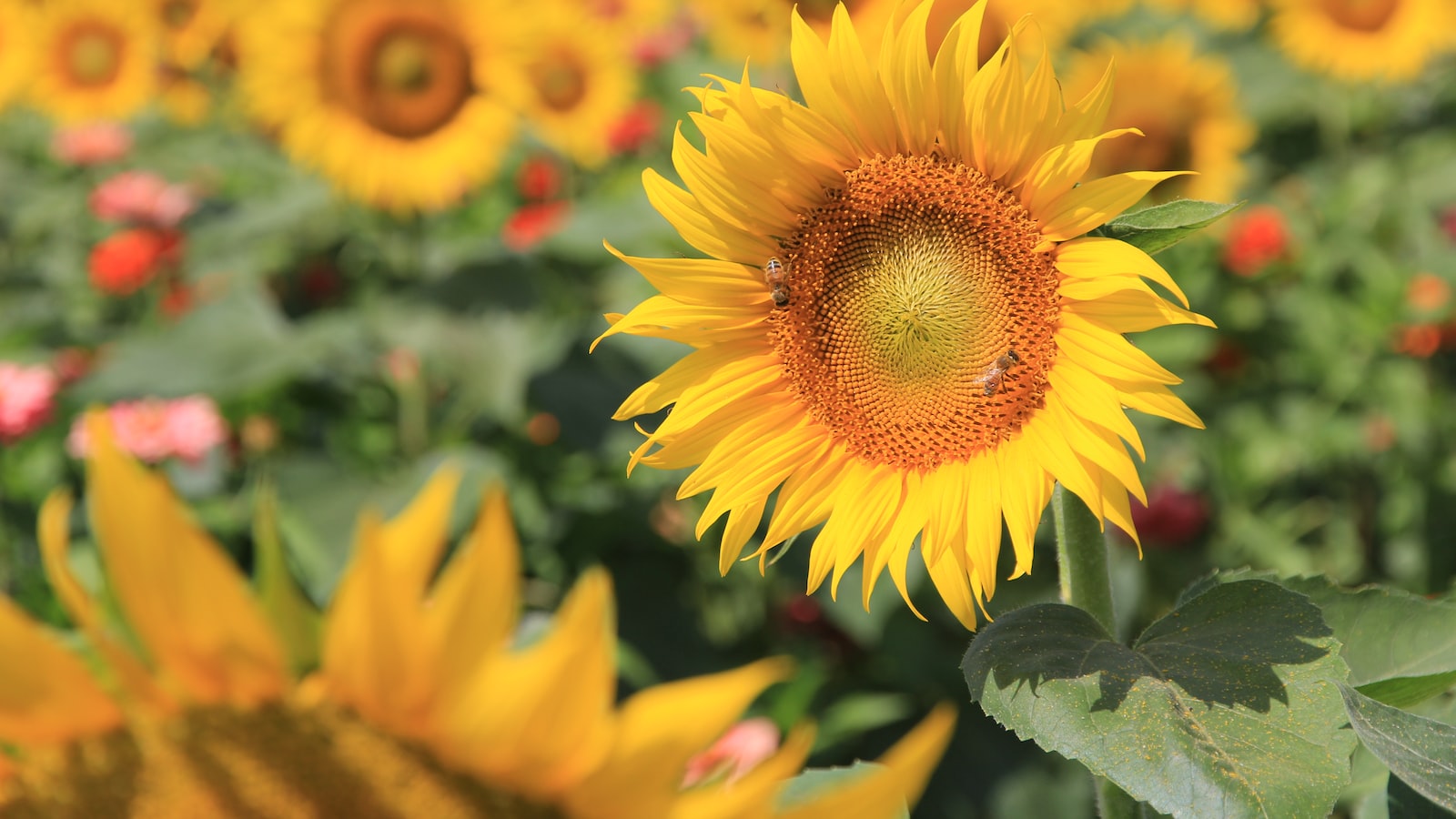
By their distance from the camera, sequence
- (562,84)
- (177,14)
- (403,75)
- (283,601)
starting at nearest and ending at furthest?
(283,601)
(403,75)
(562,84)
(177,14)

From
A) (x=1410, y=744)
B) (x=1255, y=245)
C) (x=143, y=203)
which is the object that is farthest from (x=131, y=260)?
(x=1410, y=744)

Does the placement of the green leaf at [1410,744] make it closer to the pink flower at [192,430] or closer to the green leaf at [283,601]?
the green leaf at [283,601]

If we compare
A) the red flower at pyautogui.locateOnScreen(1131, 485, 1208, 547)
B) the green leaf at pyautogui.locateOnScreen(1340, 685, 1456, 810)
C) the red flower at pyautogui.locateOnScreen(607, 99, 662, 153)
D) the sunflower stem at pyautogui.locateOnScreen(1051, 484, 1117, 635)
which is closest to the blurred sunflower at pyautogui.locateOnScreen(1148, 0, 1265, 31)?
the red flower at pyautogui.locateOnScreen(607, 99, 662, 153)

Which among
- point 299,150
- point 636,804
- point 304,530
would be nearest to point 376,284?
point 299,150

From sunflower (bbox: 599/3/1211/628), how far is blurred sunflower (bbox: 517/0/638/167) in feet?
7.96

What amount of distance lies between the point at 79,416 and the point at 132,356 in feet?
0.57

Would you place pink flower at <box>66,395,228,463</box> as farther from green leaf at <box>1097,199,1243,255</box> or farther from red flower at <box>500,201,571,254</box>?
green leaf at <box>1097,199,1243,255</box>

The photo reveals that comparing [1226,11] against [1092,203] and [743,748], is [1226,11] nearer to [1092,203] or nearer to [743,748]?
[743,748]

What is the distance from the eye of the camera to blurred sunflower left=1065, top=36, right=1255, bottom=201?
10.8 feet

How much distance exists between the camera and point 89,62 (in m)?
4.53

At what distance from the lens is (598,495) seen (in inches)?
107

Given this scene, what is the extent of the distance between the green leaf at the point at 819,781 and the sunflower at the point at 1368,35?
354 cm

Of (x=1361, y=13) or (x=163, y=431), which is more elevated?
(x=163, y=431)

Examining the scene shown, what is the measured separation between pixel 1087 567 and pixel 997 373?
0.18 meters
